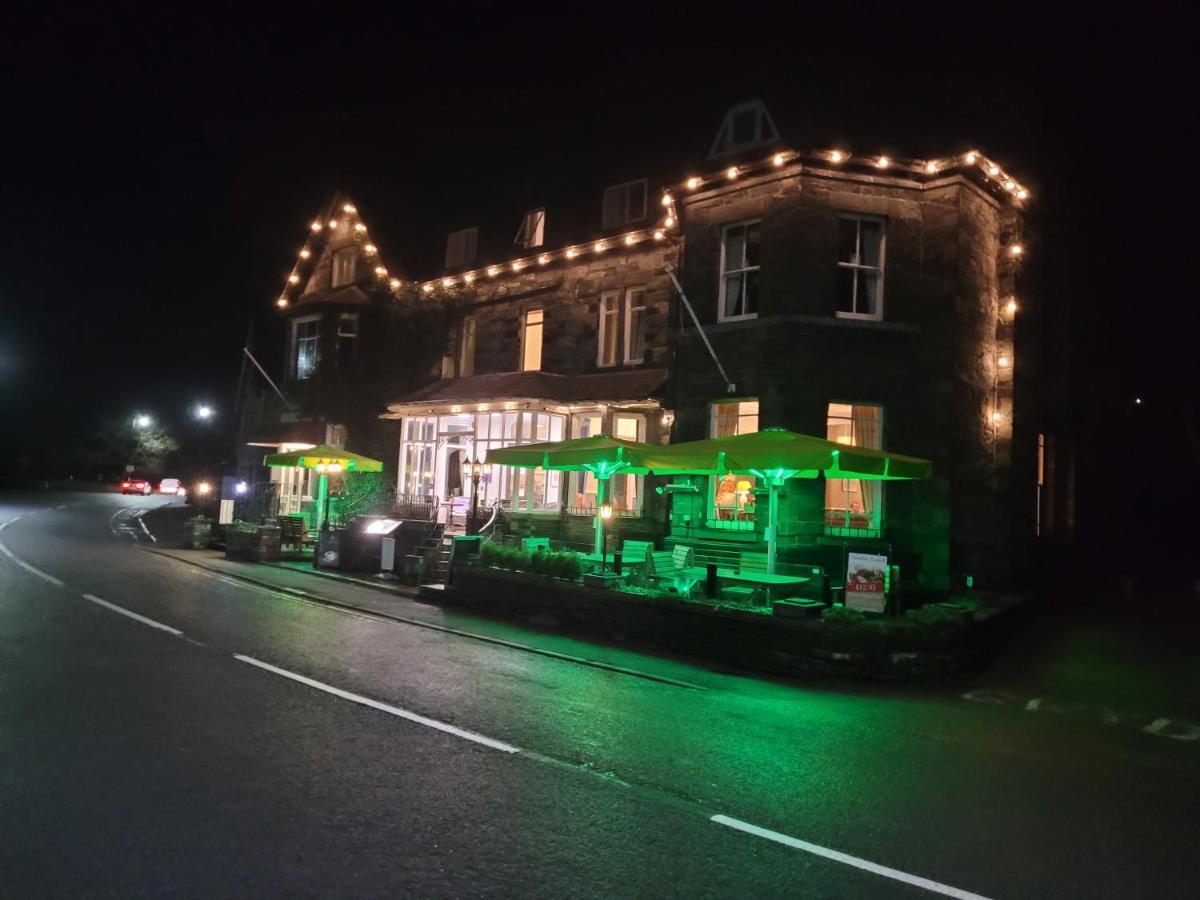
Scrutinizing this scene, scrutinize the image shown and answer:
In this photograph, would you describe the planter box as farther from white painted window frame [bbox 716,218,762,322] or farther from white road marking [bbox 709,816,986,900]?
white road marking [bbox 709,816,986,900]

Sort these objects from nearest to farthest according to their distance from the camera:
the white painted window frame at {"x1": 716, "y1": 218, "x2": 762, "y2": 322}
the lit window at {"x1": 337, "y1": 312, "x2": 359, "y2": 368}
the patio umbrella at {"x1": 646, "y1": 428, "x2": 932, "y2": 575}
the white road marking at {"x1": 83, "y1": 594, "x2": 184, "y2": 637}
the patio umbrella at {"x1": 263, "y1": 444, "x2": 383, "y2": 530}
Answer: the white road marking at {"x1": 83, "y1": 594, "x2": 184, "y2": 637}, the patio umbrella at {"x1": 646, "y1": 428, "x2": 932, "y2": 575}, the white painted window frame at {"x1": 716, "y1": 218, "x2": 762, "y2": 322}, the patio umbrella at {"x1": 263, "y1": 444, "x2": 383, "y2": 530}, the lit window at {"x1": 337, "y1": 312, "x2": 359, "y2": 368}

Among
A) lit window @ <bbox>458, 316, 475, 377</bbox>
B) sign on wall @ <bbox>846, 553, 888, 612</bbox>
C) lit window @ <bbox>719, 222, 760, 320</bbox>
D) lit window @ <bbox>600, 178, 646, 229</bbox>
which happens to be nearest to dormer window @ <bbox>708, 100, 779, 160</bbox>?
lit window @ <bbox>719, 222, 760, 320</bbox>

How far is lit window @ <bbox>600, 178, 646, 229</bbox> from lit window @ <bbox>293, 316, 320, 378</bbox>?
429 inches

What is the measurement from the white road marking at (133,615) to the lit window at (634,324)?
1295 centimetres

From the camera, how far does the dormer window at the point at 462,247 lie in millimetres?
25562

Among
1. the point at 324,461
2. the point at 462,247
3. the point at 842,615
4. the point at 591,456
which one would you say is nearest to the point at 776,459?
the point at 842,615

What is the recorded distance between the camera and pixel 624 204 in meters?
21.6

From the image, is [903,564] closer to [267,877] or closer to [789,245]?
[789,245]

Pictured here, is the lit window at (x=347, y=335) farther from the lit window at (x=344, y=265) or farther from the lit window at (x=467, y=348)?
the lit window at (x=467, y=348)

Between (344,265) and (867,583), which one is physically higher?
(344,265)

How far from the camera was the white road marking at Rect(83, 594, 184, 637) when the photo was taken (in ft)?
33.9

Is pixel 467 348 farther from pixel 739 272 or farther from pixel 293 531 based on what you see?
pixel 739 272

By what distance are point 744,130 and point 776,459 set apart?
31.7 feet

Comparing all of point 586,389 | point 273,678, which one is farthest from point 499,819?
point 586,389
